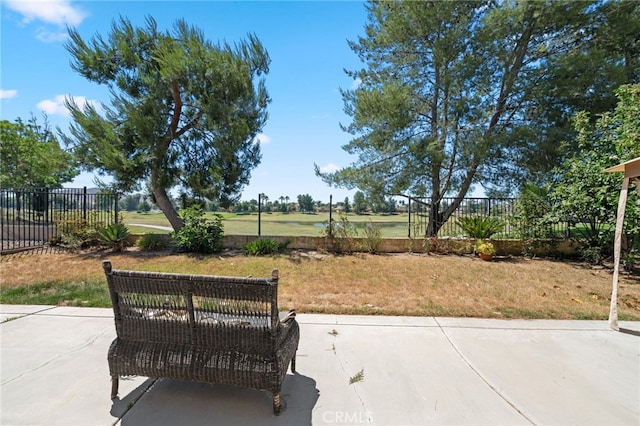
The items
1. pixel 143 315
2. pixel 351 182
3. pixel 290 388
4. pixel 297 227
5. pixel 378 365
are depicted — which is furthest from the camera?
pixel 297 227

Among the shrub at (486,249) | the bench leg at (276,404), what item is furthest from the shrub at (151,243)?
the shrub at (486,249)

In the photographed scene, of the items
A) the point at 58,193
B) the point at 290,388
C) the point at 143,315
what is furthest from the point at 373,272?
the point at 58,193

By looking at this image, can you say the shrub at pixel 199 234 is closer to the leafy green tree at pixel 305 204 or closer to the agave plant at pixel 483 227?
the leafy green tree at pixel 305 204

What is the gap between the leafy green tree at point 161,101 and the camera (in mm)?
9016

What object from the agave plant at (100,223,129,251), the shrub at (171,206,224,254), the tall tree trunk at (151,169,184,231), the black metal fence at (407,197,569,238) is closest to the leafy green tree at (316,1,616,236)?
the black metal fence at (407,197,569,238)

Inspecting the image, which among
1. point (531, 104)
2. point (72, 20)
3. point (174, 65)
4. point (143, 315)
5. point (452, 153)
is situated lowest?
point (143, 315)

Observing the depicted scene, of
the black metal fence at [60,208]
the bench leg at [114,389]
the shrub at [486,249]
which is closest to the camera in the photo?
the bench leg at [114,389]

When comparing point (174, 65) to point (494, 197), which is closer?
point (174, 65)

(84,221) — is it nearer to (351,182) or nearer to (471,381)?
(351,182)

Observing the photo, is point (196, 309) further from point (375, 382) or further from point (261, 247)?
point (261, 247)

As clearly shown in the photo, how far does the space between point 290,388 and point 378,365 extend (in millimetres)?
912

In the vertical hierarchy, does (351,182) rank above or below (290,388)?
above

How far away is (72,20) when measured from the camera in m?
8.80

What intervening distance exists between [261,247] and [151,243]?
3.35 meters
